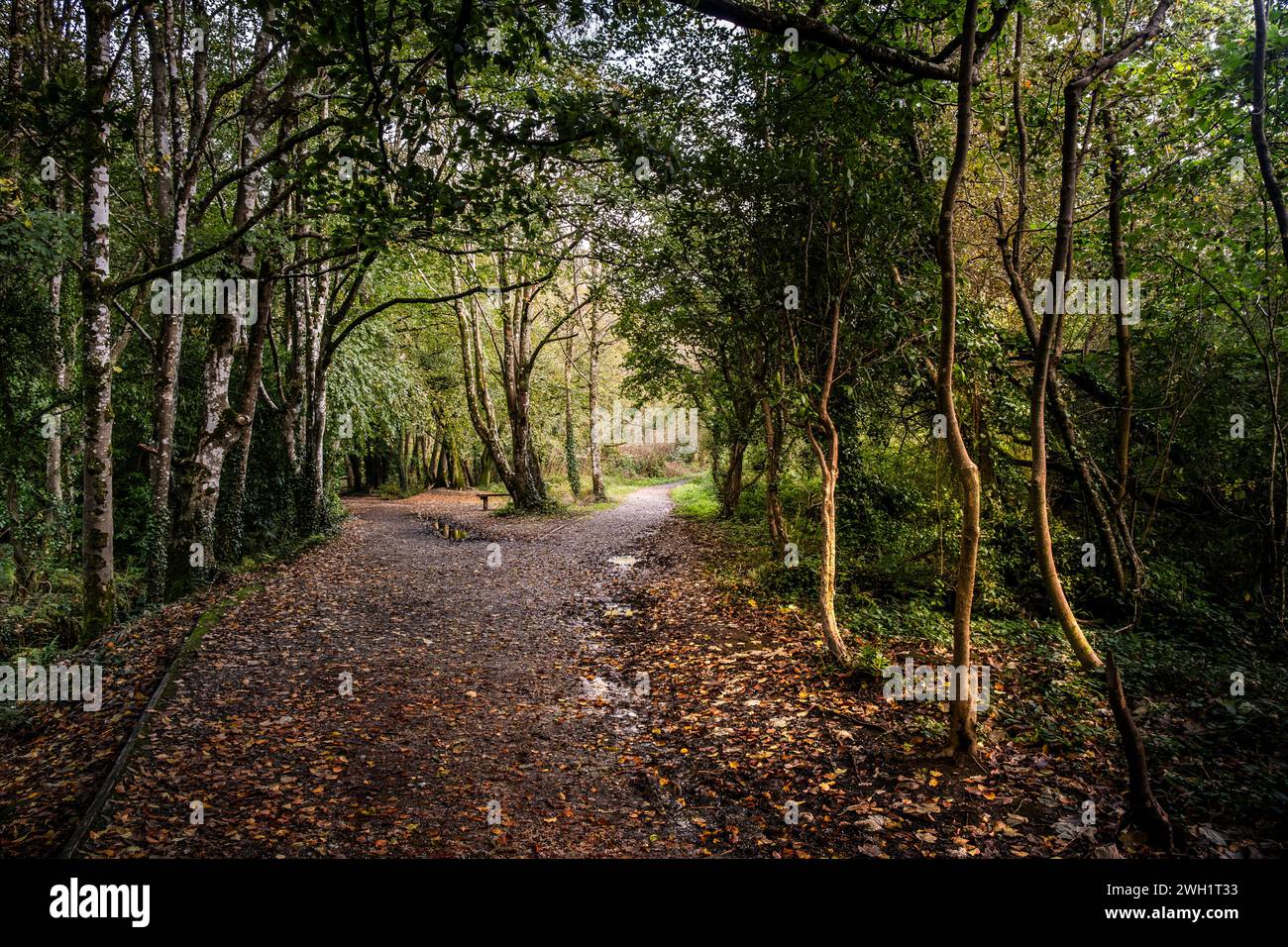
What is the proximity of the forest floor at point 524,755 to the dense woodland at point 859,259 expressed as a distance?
2.05ft

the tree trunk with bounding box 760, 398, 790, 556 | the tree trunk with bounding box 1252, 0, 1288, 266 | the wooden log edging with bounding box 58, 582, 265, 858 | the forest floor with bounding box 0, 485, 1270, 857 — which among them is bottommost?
the forest floor with bounding box 0, 485, 1270, 857

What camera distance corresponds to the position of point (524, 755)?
534cm

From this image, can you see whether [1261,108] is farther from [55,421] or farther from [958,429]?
[55,421]

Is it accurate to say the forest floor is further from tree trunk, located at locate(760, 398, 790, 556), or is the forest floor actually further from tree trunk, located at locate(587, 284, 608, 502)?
tree trunk, located at locate(587, 284, 608, 502)

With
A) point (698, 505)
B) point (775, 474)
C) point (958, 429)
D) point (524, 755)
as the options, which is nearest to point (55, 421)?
point (524, 755)

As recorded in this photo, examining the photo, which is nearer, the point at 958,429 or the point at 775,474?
the point at 958,429

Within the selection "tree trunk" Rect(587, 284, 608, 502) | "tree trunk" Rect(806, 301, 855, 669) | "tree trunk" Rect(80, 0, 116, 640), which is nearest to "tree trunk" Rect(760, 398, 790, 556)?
"tree trunk" Rect(806, 301, 855, 669)

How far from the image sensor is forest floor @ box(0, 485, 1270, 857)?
13.4 ft

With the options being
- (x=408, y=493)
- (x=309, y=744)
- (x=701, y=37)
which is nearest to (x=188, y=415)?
(x=309, y=744)

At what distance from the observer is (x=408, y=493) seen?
3253 centimetres

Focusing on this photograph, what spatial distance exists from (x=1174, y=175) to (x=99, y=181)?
12613mm

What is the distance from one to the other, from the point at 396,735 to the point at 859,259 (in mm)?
6992

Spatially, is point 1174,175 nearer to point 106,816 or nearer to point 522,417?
point 106,816

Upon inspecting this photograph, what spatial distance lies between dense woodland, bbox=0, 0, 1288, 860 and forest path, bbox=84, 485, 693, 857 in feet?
8.82
